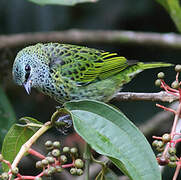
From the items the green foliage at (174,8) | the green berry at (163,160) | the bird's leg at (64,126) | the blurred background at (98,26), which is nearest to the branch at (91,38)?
the blurred background at (98,26)

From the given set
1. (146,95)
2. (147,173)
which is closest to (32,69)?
(146,95)

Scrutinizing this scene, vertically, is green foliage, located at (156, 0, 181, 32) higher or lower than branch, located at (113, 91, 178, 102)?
higher

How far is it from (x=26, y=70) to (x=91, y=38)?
1894mm

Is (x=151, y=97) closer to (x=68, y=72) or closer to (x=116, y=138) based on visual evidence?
(x=116, y=138)

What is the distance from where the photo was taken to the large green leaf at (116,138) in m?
1.72

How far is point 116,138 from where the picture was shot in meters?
1.86

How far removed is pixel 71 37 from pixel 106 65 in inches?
60.7

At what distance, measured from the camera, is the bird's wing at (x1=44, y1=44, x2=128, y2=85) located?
116 inches

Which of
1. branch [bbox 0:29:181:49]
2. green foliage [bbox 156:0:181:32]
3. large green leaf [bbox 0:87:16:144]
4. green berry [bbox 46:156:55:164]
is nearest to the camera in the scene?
green berry [bbox 46:156:55:164]

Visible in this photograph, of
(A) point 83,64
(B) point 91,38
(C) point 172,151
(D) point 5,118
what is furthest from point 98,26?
(C) point 172,151

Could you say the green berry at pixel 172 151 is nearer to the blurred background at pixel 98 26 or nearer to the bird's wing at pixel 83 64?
the bird's wing at pixel 83 64

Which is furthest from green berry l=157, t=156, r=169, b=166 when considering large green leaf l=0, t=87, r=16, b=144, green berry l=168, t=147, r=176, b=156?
large green leaf l=0, t=87, r=16, b=144

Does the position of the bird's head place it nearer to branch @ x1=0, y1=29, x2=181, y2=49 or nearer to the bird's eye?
the bird's eye

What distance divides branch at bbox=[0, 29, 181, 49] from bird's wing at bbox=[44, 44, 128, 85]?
1239mm
